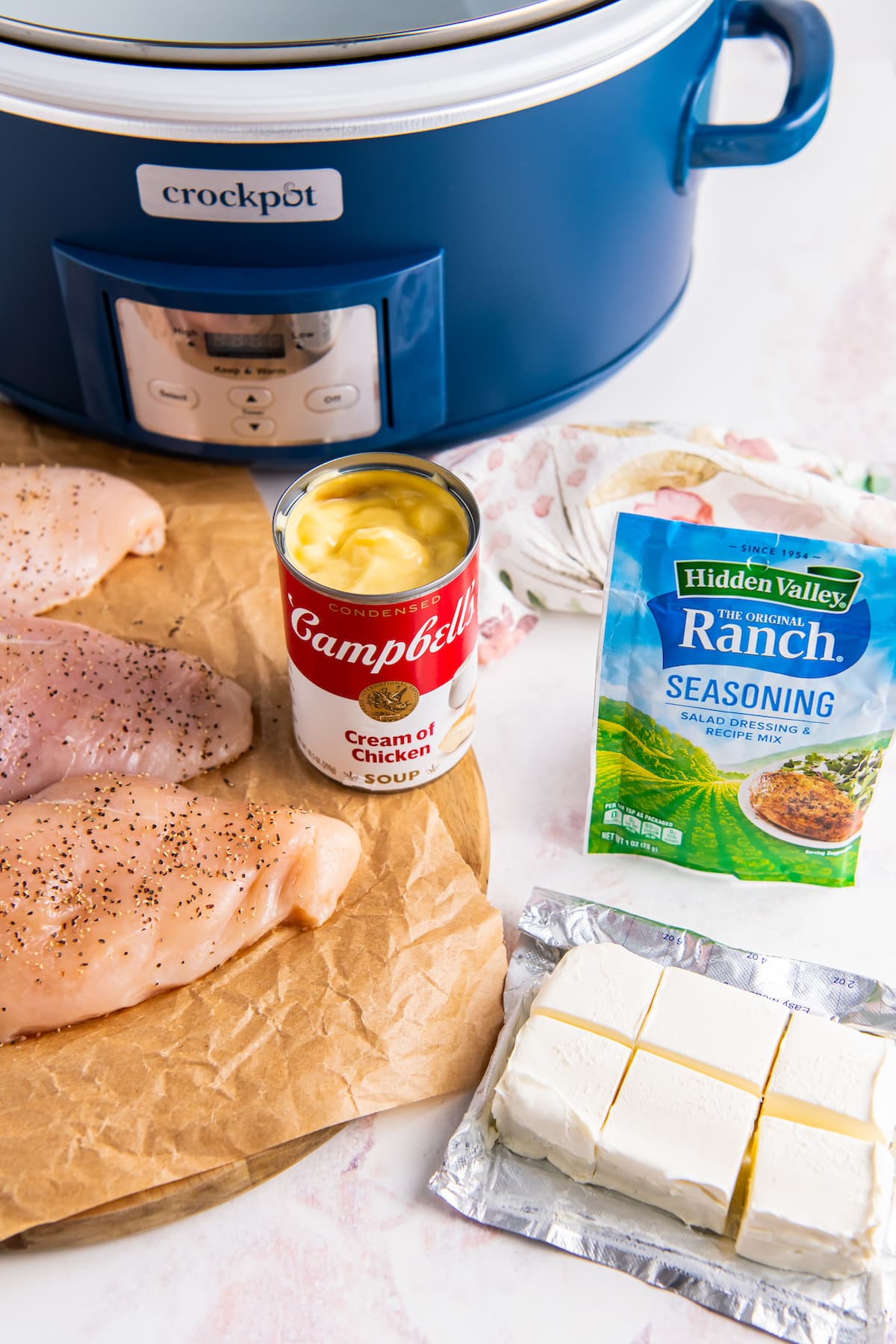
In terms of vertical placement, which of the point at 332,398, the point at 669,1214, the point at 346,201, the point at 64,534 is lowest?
the point at 669,1214

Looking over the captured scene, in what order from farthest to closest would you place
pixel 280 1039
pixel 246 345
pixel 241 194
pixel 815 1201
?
pixel 246 345 < pixel 241 194 < pixel 280 1039 < pixel 815 1201

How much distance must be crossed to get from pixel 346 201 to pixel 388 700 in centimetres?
44

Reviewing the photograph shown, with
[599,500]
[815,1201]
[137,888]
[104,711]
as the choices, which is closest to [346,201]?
[599,500]

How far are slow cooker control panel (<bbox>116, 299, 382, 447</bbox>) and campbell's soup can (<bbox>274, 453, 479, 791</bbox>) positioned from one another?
17 cm

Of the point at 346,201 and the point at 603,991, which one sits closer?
the point at 603,991

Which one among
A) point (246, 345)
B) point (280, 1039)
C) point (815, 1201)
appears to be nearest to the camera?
point (815, 1201)

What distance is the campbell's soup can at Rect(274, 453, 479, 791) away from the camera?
0.97m

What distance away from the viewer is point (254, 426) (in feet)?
4.10

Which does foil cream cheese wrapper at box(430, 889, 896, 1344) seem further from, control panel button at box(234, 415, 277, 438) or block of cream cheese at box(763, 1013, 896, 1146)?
control panel button at box(234, 415, 277, 438)

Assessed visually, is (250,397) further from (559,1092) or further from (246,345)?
(559,1092)

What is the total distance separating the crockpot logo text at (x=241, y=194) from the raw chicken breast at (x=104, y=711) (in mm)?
392

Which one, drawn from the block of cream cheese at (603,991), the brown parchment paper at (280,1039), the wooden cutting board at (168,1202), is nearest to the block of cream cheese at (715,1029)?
the block of cream cheese at (603,991)

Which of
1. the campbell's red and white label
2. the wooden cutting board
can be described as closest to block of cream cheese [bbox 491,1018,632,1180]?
the wooden cutting board

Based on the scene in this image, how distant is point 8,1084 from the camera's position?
0.89 m
